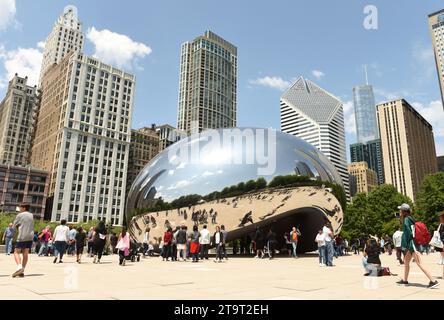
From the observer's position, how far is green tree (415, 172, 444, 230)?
44.4 metres

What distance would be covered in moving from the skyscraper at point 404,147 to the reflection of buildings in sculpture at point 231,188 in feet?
508

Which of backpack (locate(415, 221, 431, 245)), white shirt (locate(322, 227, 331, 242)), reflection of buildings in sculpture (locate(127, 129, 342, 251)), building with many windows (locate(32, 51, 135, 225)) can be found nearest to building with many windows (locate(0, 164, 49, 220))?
building with many windows (locate(32, 51, 135, 225))

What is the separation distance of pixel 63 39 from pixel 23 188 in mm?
80871

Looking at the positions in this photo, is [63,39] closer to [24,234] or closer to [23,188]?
[23,188]

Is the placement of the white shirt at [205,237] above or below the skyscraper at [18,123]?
below

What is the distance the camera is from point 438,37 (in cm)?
17775

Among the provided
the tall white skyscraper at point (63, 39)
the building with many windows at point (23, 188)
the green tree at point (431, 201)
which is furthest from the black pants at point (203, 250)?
the tall white skyscraper at point (63, 39)

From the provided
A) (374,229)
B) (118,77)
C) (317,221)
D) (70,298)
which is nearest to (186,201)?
(317,221)

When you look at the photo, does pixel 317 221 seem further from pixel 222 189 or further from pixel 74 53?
pixel 74 53

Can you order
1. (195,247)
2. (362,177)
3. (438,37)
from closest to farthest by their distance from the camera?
(195,247) < (438,37) < (362,177)

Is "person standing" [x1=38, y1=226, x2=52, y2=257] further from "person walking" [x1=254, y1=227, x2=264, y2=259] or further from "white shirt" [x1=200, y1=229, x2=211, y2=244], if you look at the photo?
"person walking" [x1=254, y1=227, x2=264, y2=259]

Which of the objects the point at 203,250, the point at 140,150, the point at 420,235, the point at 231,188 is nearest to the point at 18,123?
the point at 140,150

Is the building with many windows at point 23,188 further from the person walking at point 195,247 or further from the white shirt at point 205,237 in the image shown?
the person walking at point 195,247

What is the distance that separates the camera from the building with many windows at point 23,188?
91.4 metres
